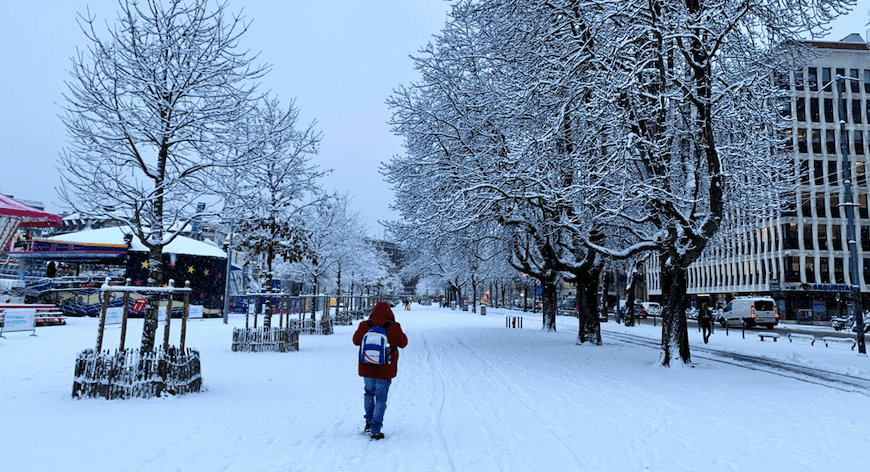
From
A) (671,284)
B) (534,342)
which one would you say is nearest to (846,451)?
(671,284)

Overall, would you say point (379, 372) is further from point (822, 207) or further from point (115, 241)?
point (822, 207)

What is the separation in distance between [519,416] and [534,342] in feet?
48.6

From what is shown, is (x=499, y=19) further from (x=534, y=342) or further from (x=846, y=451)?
(x=846, y=451)

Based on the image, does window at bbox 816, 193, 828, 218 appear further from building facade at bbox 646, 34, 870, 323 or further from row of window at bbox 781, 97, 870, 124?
row of window at bbox 781, 97, 870, 124

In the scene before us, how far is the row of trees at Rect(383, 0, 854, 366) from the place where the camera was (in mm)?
12883

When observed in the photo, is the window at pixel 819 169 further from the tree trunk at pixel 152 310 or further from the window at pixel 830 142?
the tree trunk at pixel 152 310

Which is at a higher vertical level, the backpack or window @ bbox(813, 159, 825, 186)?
window @ bbox(813, 159, 825, 186)

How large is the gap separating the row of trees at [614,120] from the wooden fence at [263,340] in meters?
5.82

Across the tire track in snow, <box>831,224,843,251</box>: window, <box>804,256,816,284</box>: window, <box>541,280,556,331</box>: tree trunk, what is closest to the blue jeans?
the tire track in snow

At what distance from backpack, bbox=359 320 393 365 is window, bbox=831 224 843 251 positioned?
197 feet

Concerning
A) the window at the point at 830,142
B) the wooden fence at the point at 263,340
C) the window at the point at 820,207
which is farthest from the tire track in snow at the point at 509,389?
the window at the point at 830,142

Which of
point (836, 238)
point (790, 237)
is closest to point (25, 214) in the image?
point (790, 237)

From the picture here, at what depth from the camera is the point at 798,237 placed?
53.1m

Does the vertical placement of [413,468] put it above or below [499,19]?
below
